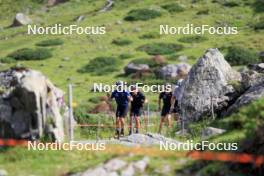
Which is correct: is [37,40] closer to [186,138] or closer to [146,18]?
[146,18]

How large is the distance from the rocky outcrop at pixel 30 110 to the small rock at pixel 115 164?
138 inches

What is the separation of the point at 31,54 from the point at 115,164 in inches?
1841

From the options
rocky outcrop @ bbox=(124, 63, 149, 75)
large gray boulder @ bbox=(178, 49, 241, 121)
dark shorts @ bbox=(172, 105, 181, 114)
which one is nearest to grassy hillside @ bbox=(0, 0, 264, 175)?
rocky outcrop @ bbox=(124, 63, 149, 75)

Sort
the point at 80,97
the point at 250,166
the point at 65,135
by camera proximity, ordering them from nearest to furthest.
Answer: the point at 250,166
the point at 65,135
the point at 80,97

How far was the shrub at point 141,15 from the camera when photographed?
74.3m

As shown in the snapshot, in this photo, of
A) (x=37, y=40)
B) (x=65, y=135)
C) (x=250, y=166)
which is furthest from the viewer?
(x=37, y=40)

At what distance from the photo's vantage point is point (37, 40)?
71.6 m

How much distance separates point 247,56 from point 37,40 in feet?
75.8

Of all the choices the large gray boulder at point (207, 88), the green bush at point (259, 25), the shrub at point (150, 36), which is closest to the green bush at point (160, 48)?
the shrub at point (150, 36)

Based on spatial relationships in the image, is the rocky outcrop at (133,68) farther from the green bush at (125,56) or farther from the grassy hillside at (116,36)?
the green bush at (125,56)

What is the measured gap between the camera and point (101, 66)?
6019 cm

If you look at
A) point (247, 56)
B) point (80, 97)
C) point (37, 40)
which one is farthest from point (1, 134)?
point (37, 40)

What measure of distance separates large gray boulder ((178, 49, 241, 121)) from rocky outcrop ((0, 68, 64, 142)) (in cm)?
1274

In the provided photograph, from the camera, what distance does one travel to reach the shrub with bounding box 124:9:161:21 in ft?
244
